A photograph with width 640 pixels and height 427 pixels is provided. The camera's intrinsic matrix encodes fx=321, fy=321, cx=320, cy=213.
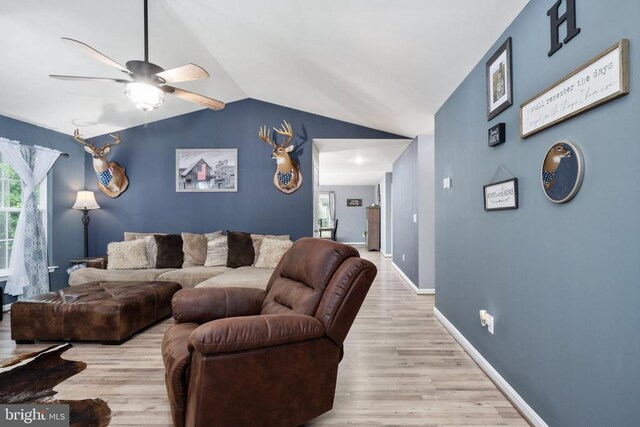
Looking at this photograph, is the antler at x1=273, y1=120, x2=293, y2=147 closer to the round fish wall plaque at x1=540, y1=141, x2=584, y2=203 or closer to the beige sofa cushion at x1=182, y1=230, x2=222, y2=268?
the beige sofa cushion at x1=182, y1=230, x2=222, y2=268

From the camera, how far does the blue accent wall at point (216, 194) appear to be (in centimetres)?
505

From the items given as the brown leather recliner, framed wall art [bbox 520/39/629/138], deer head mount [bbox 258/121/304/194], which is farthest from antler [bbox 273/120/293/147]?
Answer: framed wall art [bbox 520/39/629/138]

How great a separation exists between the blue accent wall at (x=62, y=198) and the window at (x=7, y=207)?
0.37 metres

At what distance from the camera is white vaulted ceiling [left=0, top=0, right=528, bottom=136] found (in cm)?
230

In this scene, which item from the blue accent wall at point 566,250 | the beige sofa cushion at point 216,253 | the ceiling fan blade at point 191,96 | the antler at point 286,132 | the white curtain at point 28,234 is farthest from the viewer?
the antler at point 286,132

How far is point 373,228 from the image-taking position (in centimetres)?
1014

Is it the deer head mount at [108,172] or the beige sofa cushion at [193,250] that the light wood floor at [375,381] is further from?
the deer head mount at [108,172]

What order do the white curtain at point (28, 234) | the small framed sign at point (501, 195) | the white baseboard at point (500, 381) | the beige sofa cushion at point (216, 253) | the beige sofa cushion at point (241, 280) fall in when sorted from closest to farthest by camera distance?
the white baseboard at point (500, 381), the small framed sign at point (501, 195), the beige sofa cushion at point (241, 280), the white curtain at point (28, 234), the beige sofa cushion at point (216, 253)

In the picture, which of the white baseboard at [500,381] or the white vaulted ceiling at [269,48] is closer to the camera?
the white baseboard at [500,381]

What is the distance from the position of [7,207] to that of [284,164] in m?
3.59

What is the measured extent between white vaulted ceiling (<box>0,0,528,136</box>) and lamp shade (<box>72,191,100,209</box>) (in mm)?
982

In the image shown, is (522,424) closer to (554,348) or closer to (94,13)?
(554,348)

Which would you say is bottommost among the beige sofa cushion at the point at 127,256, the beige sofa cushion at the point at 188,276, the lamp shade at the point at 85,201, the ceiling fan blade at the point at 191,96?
the beige sofa cushion at the point at 188,276

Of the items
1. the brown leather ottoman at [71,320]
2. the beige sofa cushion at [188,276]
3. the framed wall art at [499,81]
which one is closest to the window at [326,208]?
the beige sofa cushion at [188,276]
